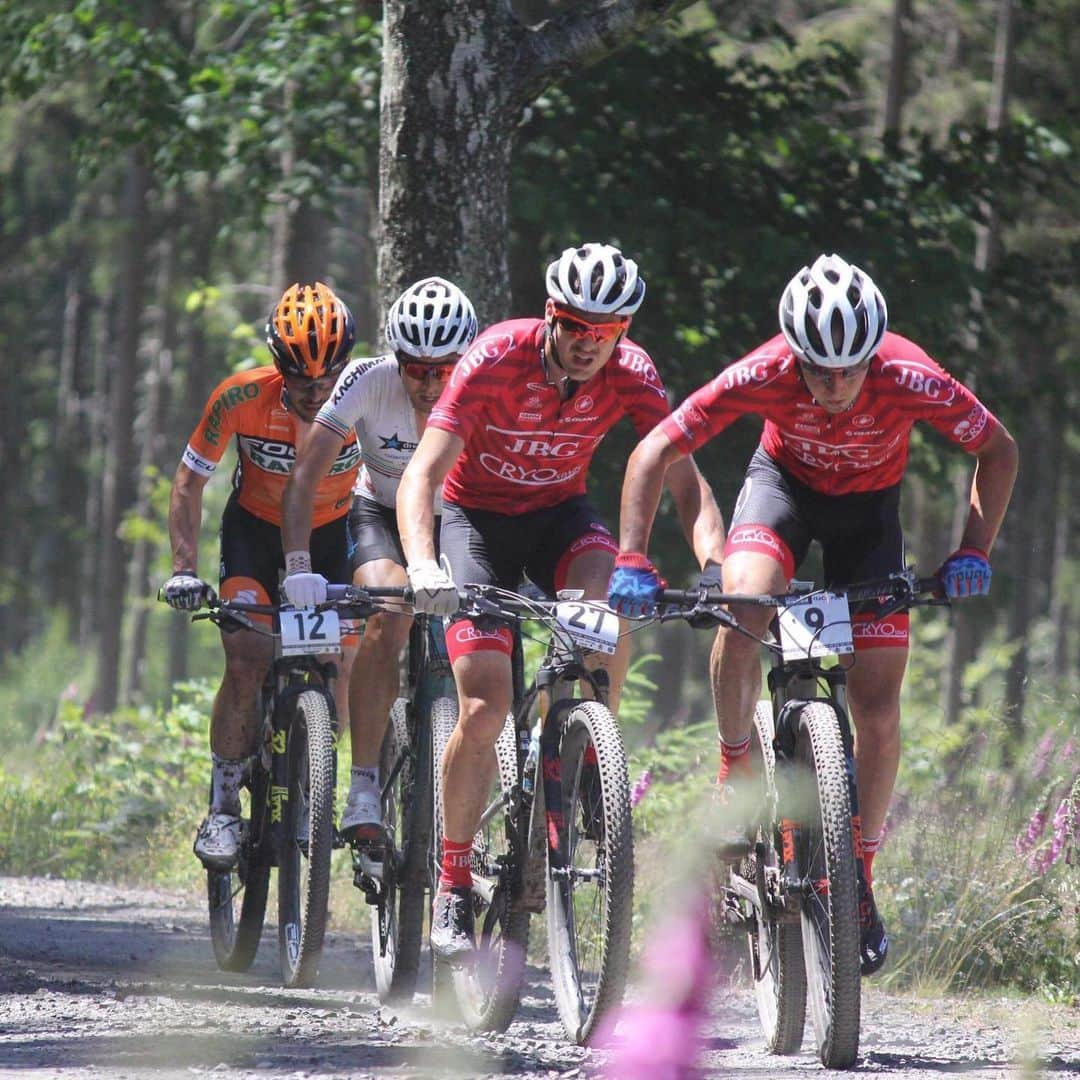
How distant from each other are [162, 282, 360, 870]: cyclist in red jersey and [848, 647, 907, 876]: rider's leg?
2.23 m

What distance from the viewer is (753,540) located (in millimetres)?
5633

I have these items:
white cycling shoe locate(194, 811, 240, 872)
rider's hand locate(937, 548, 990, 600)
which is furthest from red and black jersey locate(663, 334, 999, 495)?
white cycling shoe locate(194, 811, 240, 872)

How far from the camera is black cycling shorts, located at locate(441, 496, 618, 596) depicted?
5766 millimetres

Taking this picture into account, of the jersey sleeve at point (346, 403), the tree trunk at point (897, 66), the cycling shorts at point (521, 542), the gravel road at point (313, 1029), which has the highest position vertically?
the tree trunk at point (897, 66)

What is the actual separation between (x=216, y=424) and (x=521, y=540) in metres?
1.56

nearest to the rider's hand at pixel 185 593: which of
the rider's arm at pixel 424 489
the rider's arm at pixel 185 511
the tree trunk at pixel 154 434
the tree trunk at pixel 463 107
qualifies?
the rider's arm at pixel 185 511

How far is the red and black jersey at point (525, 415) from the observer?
5.53 meters

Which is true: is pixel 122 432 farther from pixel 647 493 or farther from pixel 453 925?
pixel 647 493

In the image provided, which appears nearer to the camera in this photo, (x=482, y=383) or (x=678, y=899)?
(x=482, y=383)

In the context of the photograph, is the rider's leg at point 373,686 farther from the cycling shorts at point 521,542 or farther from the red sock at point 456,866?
the red sock at point 456,866

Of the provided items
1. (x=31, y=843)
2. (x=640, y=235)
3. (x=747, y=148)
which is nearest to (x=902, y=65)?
(x=747, y=148)

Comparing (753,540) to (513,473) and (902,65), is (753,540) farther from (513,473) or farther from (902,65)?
(902,65)

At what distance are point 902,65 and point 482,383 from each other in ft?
43.6

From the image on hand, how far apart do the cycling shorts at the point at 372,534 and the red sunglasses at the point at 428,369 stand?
1.91ft
